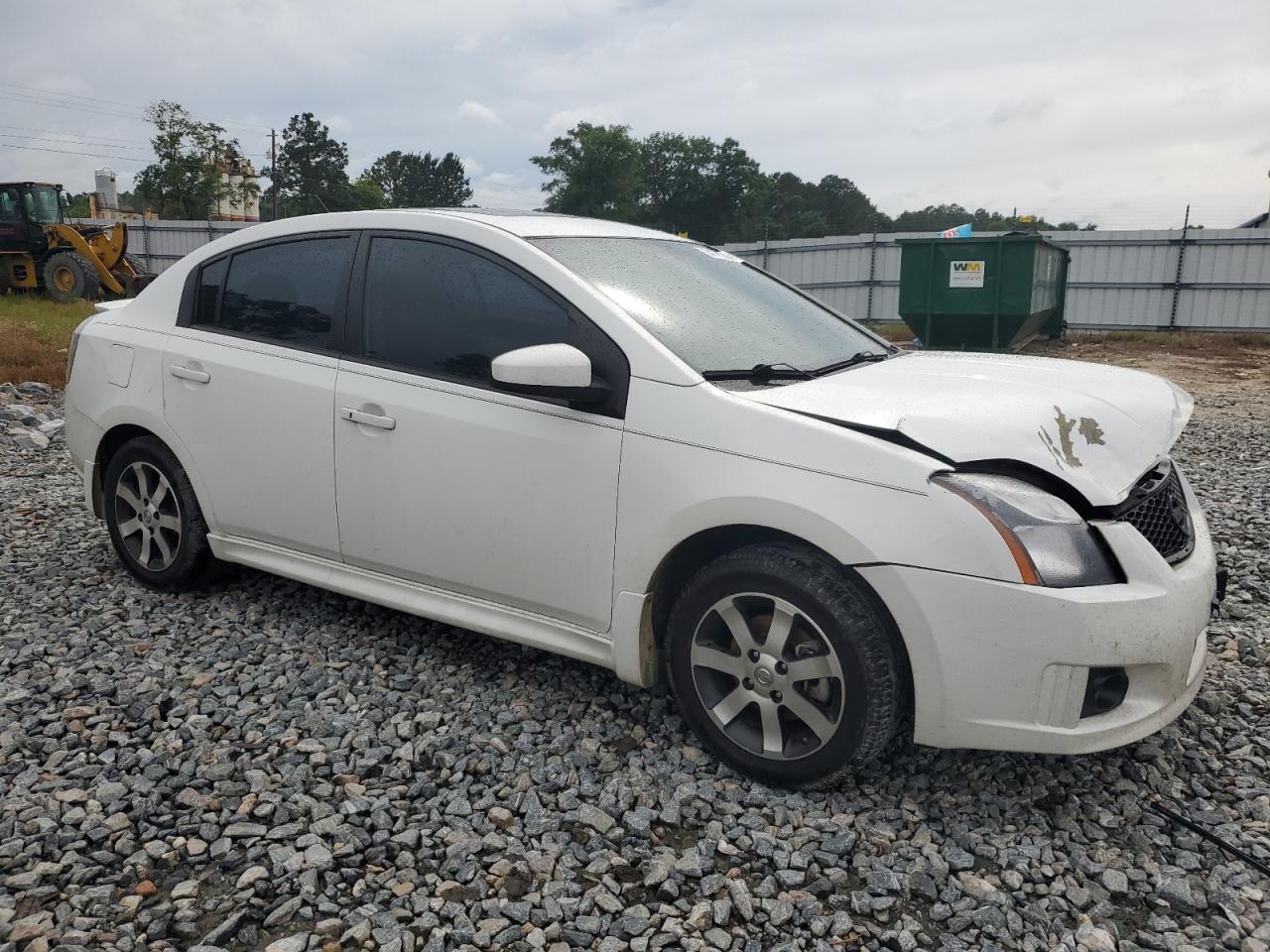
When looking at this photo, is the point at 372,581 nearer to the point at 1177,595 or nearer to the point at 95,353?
the point at 95,353

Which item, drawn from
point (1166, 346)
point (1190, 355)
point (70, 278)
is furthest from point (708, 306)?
point (70, 278)

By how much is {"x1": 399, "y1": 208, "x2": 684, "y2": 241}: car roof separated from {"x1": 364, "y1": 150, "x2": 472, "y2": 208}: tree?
9860 cm

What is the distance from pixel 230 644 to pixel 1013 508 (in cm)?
314

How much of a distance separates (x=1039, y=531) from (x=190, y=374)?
3438 millimetres

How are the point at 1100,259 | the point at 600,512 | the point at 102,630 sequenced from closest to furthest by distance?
1. the point at 600,512
2. the point at 102,630
3. the point at 1100,259

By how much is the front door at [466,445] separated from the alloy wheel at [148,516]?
1169 millimetres

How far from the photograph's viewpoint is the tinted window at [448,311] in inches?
131

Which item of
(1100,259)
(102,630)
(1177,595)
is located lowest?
(102,630)

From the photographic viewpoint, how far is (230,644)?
4043 mm

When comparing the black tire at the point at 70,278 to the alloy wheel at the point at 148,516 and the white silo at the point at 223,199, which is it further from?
the alloy wheel at the point at 148,516

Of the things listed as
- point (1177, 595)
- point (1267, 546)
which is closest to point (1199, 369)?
point (1267, 546)

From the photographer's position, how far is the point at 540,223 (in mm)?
3693

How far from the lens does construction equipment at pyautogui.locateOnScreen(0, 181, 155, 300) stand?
818 inches

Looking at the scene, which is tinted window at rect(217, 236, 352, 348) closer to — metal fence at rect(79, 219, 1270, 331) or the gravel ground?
the gravel ground
